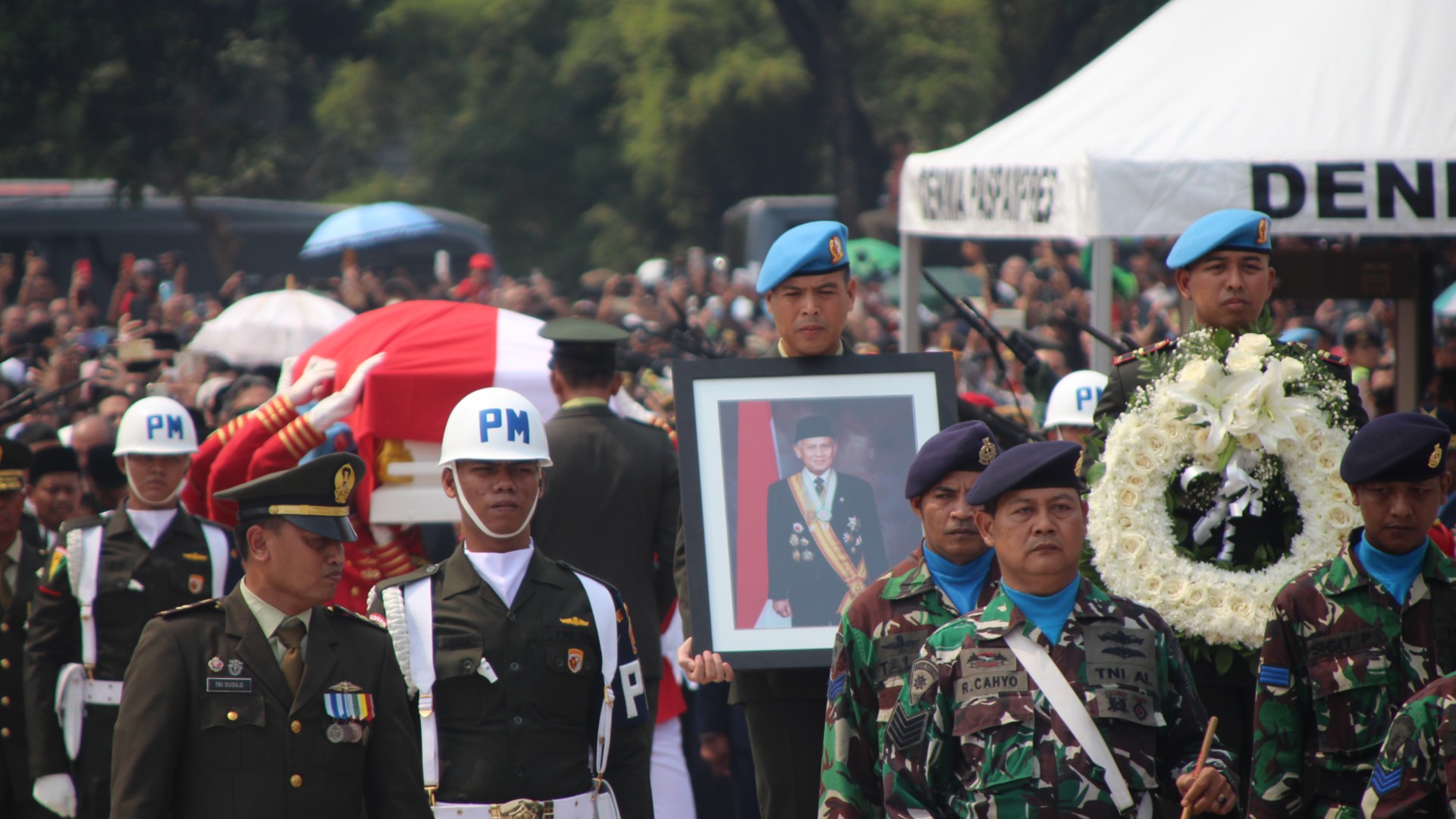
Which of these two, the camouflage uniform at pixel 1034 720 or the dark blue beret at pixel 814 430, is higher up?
the dark blue beret at pixel 814 430

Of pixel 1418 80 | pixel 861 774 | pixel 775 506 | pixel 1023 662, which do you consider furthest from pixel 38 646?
pixel 1418 80

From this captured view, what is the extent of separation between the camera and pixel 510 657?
4.88m

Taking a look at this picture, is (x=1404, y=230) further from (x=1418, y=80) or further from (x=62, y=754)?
(x=62, y=754)

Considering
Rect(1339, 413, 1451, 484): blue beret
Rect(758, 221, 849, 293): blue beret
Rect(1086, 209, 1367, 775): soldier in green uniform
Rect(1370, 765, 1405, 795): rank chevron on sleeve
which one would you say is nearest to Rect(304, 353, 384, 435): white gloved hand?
Rect(758, 221, 849, 293): blue beret

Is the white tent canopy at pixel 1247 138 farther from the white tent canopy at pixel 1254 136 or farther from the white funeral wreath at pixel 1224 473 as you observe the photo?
the white funeral wreath at pixel 1224 473

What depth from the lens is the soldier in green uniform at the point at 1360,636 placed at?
14.8 ft

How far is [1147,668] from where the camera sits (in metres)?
3.85

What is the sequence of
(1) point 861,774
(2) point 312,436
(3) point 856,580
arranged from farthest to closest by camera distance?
(2) point 312,436 → (3) point 856,580 → (1) point 861,774

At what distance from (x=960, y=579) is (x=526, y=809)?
1.38 metres

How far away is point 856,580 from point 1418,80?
465cm

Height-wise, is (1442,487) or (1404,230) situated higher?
(1404,230)

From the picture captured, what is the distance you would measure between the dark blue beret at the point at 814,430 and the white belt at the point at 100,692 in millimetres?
3576

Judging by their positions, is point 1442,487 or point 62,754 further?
point 62,754

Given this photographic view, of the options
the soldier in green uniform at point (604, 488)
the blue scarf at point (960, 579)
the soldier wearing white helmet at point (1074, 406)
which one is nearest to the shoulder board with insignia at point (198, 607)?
the blue scarf at point (960, 579)
